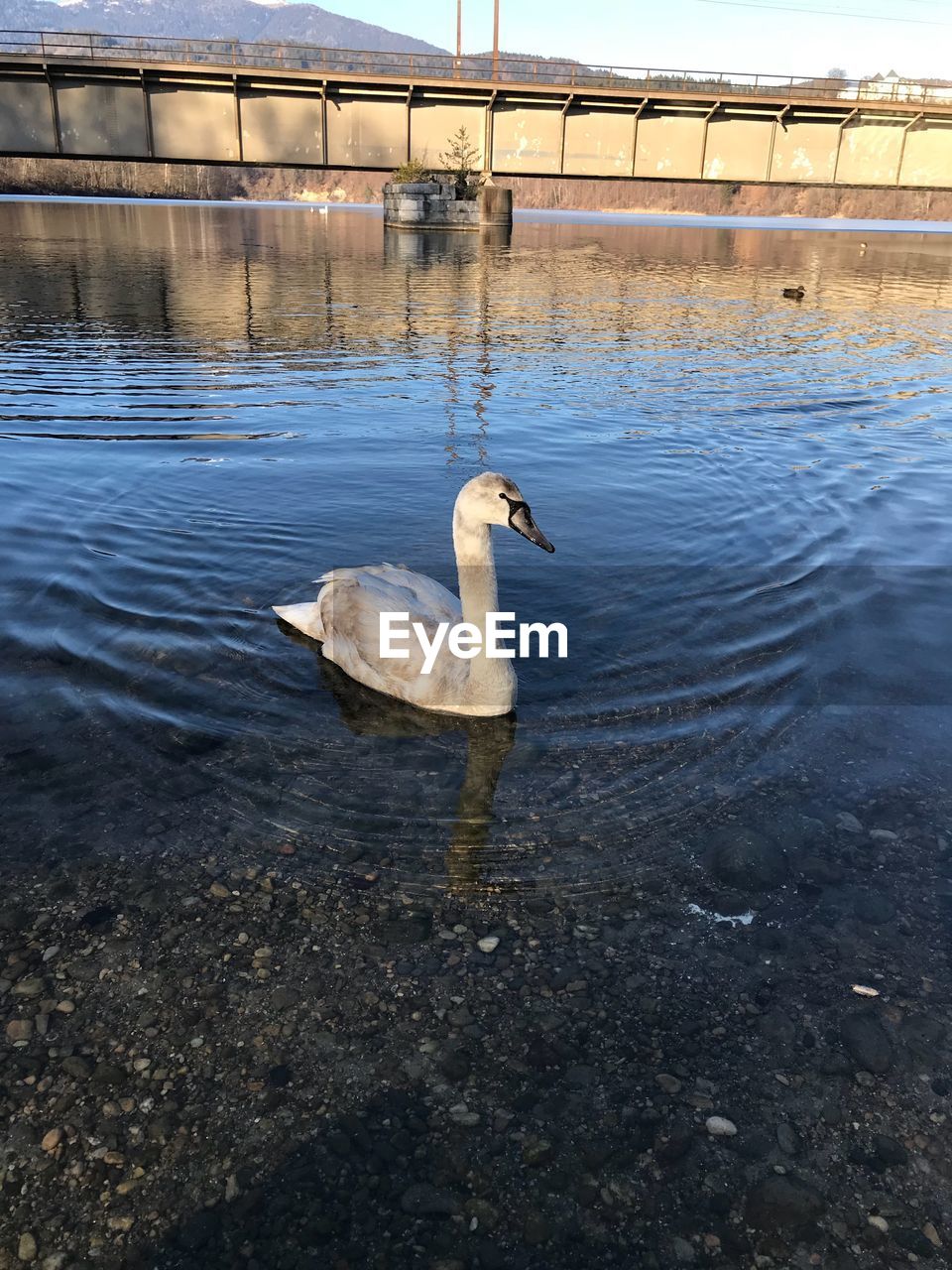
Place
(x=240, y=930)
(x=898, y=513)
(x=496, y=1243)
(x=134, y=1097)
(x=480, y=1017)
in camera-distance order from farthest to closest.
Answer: (x=898, y=513)
(x=240, y=930)
(x=480, y=1017)
(x=134, y=1097)
(x=496, y=1243)

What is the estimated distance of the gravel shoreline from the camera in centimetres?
314

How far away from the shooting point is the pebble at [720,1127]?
137 inches

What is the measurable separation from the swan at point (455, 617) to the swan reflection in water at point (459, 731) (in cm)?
10

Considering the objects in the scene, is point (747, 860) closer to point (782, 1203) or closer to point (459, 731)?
point (782, 1203)

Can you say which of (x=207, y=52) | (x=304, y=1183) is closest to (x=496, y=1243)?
(x=304, y=1183)

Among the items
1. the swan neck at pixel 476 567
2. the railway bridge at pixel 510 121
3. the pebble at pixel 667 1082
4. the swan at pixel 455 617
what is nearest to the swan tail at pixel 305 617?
the swan at pixel 455 617

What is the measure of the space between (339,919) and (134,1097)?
3.81ft

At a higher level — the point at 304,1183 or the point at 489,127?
the point at 489,127

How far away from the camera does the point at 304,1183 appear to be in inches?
128

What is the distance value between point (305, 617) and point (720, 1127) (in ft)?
15.3

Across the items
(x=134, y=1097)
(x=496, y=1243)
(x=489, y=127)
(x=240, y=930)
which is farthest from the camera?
(x=489, y=127)

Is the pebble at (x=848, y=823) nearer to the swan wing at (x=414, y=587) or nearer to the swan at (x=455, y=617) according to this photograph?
the swan at (x=455, y=617)

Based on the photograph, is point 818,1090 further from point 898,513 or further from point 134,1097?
point 898,513

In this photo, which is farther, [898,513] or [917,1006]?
[898,513]
